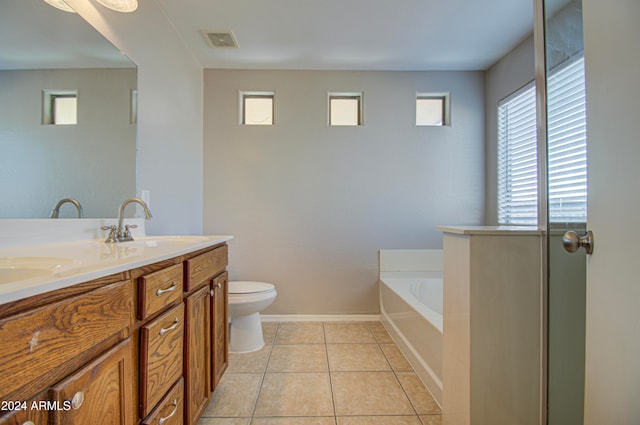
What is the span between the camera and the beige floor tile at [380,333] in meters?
2.30

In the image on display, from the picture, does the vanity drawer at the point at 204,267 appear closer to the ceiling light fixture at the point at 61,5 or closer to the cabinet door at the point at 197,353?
the cabinet door at the point at 197,353

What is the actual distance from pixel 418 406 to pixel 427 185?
6.01ft

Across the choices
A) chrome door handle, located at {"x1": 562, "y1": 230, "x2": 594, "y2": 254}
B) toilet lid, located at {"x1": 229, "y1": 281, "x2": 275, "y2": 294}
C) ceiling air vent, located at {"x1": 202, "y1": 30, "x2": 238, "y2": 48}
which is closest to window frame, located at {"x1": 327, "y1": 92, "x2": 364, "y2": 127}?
ceiling air vent, located at {"x1": 202, "y1": 30, "x2": 238, "y2": 48}

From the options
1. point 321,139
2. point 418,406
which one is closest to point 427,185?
point 321,139

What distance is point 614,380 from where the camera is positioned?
0.70 meters

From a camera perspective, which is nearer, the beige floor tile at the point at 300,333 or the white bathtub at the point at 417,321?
the white bathtub at the point at 417,321

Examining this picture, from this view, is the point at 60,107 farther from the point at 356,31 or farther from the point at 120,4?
the point at 356,31

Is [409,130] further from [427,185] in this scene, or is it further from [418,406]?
[418,406]

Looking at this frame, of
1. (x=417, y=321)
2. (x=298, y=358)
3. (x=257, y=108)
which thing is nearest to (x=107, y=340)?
(x=298, y=358)

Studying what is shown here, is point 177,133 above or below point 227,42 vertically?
below

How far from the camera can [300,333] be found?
2422mm

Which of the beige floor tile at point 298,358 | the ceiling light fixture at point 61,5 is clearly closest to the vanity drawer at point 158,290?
the beige floor tile at point 298,358

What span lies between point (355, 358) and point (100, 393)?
1648 mm

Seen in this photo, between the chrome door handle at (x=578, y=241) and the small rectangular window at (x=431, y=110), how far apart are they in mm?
2176
